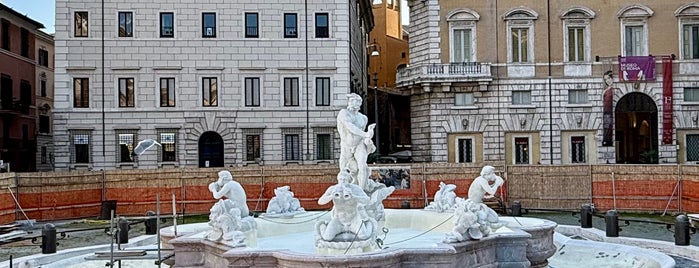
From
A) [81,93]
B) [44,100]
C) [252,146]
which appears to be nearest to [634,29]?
[252,146]

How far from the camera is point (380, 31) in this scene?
7075cm

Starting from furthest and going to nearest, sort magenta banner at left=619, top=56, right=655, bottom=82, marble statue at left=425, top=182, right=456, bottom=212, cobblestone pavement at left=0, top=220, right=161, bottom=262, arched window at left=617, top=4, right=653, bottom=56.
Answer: arched window at left=617, top=4, right=653, bottom=56
magenta banner at left=619, top=56, right=655, bottom=82
cobblestone pavement at left=0, top=220, right=161, bottom=262
marble statue at left=425, top=182, right=456, bottom=212

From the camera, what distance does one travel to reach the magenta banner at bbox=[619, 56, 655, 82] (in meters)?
37.3

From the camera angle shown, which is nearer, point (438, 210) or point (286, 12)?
point (438, 210)

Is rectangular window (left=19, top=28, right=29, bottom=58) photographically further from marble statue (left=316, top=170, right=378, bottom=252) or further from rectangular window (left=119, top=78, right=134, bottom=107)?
marble statue (left=316, top=170, right=378, bottom=252)

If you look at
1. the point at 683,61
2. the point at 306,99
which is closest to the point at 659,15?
the point at 683,61

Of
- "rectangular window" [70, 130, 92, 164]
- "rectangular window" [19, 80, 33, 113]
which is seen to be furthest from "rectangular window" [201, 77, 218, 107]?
"rectangular window" [19, 80, 33, 113]

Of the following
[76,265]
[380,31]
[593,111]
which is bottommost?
[76,265]

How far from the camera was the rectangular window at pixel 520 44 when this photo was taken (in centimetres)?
3797

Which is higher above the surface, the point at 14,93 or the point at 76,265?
the point at 14,93

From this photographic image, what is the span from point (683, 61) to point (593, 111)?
5.20 meters

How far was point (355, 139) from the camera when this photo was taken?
14.5 m

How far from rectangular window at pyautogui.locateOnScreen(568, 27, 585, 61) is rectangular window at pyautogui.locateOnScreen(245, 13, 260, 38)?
52.9ft

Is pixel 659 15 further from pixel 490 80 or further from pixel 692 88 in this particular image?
pixel 490 80
